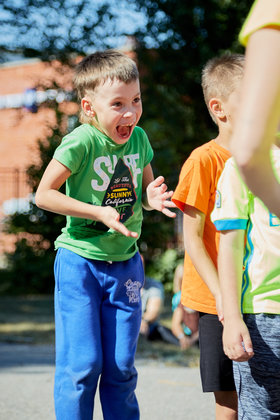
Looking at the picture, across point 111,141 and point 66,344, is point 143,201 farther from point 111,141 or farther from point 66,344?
point 66,344

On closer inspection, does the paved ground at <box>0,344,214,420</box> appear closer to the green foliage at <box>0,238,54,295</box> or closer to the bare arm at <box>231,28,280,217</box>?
the bare arm at <box>231,28,280,217</box>

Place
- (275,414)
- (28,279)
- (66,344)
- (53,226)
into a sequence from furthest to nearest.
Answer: (28,279)
(53,226)
(66,344)
(275,414)

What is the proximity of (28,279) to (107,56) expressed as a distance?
11.2 m

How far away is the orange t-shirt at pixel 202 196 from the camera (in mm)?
2826

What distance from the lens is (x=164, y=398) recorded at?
15.5 feet

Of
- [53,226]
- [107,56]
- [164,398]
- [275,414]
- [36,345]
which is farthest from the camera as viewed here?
[53,226]

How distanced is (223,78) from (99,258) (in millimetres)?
969

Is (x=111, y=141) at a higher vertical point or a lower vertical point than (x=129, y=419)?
higher

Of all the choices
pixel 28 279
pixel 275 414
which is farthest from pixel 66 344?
pixel 28 279

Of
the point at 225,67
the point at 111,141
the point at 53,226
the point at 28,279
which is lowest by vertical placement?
the point at 28,279

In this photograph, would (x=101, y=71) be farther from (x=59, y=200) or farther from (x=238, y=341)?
(x=238, y=341)

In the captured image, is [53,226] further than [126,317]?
Yes

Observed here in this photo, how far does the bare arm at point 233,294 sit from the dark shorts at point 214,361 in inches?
24.5

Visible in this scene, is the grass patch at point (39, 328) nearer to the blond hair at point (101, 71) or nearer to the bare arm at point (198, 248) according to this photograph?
the bare arm at point (198, 248)
